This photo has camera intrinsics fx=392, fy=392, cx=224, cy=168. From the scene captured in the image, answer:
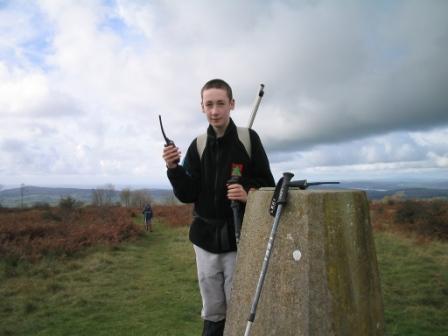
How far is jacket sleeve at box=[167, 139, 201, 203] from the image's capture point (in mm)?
2922

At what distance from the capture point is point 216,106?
289cm

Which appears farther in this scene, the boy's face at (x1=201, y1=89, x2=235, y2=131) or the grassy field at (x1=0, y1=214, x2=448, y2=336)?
the grassy field at (x1=0, y1=214, x2=448, y2=336)

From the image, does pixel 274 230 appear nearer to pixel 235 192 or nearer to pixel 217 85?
pixel 235 192

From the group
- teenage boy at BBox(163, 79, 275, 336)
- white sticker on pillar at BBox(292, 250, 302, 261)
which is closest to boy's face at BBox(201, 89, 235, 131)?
teenage boy at BBox(163, 79, 275, 336)

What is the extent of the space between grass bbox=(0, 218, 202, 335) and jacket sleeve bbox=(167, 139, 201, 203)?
12.8ft

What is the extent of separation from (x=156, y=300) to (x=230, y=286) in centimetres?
574

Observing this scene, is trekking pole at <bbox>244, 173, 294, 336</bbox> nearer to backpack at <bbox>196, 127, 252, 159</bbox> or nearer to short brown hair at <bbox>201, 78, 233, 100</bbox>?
backpack at <bbox>196, 127, 252, 159</bbox>

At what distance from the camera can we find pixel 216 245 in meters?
2.91

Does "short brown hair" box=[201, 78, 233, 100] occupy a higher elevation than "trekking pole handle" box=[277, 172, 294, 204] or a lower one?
higher

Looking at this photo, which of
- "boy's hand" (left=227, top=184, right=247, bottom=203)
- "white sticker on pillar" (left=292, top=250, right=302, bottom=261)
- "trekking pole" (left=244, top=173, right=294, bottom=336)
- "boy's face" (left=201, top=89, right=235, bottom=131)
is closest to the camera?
"trekking pole" (left=244, top=173, right=294, bottom=336)

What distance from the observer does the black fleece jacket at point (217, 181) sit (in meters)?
2.93

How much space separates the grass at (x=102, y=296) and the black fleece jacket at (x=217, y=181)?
3826 millimetres

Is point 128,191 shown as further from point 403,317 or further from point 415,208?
point 403,317

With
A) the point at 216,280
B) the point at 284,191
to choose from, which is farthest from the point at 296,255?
the point at 216,280
